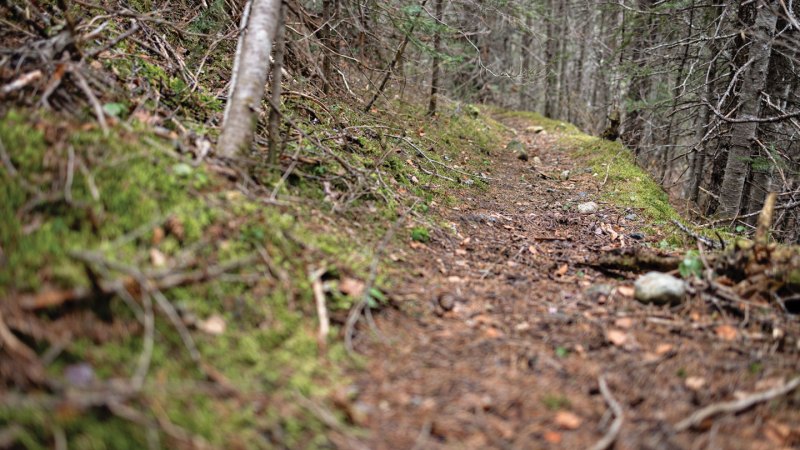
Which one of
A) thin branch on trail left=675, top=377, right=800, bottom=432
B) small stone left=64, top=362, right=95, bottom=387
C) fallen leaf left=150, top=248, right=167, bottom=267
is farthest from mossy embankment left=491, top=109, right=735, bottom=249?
small stone left=64, top=362, right=95, bottom=387

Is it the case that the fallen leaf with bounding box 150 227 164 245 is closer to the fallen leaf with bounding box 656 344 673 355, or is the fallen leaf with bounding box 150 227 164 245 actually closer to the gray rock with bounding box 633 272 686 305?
the fallen leaf with bounding box 656 344 673 355

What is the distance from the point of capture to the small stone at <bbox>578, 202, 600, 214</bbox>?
6020mm

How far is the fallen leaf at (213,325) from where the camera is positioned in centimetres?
192

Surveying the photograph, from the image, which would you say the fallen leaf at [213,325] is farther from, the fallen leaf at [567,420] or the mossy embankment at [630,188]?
the mossy embankment at [630,188]

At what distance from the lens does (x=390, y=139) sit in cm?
623

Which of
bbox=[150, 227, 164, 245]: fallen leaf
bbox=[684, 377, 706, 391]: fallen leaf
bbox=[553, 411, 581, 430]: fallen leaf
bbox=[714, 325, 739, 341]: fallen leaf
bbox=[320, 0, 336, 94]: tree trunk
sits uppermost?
bbox=[320, 0, 336, 94]: tree trunk

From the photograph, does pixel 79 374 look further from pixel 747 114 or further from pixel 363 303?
pixel 747 114

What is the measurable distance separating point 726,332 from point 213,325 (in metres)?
2.91

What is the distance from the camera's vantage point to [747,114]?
614 centimetres

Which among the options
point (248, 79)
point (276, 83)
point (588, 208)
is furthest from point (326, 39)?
point (588, 208)

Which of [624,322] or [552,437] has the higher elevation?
[624,322]

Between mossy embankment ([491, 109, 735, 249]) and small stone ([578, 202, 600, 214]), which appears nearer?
mossy embankment ([491, 109, 735, 249])

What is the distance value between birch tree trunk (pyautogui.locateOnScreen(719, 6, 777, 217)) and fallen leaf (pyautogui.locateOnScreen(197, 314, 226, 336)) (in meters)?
7.00

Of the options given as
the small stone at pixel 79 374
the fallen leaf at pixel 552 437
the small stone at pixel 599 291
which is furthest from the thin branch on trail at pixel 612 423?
the small stone at pixel 79 374
